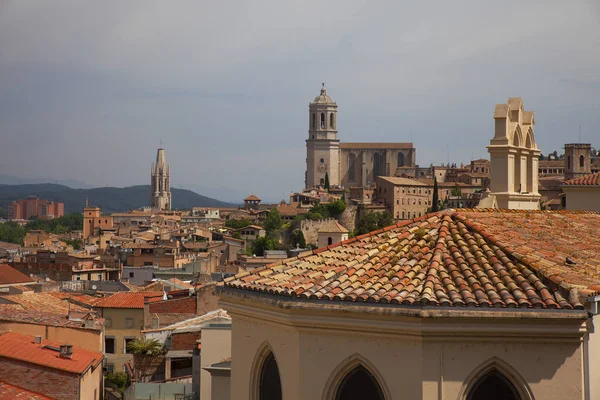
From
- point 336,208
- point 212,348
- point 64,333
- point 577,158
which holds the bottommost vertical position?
point 64,333

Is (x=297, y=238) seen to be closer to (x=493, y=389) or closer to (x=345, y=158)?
(x=345, y=158)

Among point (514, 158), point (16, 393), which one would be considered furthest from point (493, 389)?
point (16, 393)

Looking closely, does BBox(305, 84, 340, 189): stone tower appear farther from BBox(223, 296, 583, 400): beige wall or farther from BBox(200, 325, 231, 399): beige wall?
BBox(223, 296, 583, 400): beige wall

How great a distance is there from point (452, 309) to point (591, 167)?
125349 millimetres

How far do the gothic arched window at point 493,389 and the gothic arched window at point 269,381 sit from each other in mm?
1843

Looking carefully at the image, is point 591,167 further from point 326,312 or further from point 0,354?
point 326,312

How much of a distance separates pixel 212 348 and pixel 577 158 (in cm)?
11200

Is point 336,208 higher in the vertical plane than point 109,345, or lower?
higher

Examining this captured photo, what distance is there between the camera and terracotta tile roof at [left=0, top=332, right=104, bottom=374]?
23.8m

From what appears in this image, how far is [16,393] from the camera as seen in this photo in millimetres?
22422

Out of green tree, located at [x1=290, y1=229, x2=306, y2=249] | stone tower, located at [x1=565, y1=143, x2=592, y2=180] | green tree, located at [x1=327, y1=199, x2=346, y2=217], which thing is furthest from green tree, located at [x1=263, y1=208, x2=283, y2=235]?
stone tower, located at [x1=565, y1=143, x2=592, y2=180]

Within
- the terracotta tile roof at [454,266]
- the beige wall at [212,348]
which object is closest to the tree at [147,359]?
the beige wall at [212,348]

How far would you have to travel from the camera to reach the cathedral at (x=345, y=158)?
182m

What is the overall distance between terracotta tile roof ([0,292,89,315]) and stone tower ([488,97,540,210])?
92.1 ft
